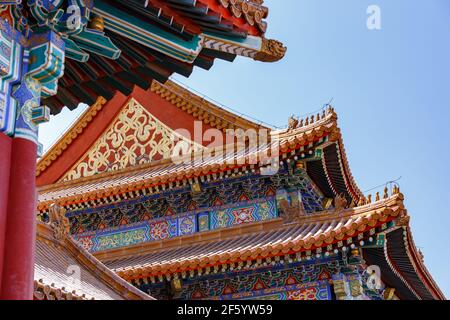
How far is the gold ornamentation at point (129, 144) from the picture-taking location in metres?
18.2

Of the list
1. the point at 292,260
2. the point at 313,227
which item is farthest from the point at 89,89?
the point at 313,227

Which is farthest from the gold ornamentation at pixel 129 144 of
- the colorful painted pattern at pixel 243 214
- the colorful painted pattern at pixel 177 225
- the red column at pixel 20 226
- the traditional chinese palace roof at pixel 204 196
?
the red column at pixel 20 226

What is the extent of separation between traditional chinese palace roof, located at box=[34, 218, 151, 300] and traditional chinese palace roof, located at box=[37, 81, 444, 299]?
1.80 metres

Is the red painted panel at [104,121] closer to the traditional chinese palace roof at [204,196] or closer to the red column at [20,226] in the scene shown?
the traditional chinese palace roof at [204,196]

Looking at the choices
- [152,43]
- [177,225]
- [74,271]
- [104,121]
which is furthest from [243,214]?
[152,43]

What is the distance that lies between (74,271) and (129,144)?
26.5 ft

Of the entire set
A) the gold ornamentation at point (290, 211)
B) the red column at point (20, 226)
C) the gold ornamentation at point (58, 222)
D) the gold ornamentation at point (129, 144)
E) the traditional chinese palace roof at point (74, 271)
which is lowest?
the red column at point (20, 226)

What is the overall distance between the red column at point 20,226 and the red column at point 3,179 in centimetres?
2

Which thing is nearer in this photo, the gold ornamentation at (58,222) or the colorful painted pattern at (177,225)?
the gold ornamentation at (58,222)

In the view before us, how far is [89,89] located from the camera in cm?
648

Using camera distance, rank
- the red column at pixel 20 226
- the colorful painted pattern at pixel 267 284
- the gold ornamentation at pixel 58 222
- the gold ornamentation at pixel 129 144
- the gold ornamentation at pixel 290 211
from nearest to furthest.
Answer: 1. the red column at pixel 20 226
2. the gold ornamentation at pixel 58 222
3. the colorful painted pattern at pixel 267 284
4. the gold ornamentation at pixel 290 211
5. the gold ornamentation at pixel 129 144

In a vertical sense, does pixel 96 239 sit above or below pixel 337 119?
below

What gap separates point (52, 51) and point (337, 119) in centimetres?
1033

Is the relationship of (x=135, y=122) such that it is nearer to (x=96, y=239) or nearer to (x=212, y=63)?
(x=96, y=239)
